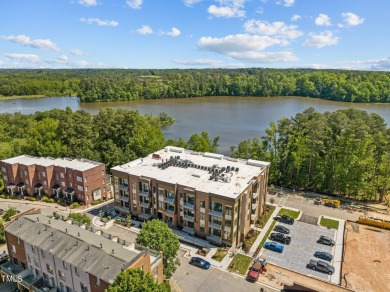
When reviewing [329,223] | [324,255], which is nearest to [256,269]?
[324,255]

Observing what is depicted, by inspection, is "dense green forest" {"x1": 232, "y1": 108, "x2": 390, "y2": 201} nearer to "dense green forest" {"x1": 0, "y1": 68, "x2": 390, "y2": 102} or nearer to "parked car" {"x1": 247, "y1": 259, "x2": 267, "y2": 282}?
"parked car" {"x1": 247, "y1": 259, "x2": 267, "y2": 282}

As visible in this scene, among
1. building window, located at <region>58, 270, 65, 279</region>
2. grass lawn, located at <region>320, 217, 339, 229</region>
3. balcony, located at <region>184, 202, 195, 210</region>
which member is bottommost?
grass lawn, located at <region>320, 217, 339, 229</region>

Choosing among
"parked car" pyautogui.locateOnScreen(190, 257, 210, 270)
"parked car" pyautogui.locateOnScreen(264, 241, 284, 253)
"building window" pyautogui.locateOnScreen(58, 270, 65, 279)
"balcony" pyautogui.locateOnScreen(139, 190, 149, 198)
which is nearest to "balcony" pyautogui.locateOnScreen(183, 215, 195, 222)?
"parked car" pyautogui.locateOnScreen(190, 257, 210, 270)

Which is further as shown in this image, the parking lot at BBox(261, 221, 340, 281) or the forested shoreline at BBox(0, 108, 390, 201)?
the forested shoreline at BBox(0, 108, 390, 201)

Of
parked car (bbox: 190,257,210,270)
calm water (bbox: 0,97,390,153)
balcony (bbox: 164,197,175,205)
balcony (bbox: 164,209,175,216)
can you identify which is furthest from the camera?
calm water (bbox: 0,97,390,153)

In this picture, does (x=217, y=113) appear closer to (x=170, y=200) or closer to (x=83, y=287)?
(x=170, y=200)

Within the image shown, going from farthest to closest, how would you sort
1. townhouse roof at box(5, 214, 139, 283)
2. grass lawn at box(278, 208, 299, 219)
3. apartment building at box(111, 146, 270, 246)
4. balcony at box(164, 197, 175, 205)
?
grass lawn at box(278, 208, 299, 219)
balcony at box(164, 197, 175, 205)
apartment building at box(111, 146, 270, 246)
townhouse roof at box(5, 214, 139, 283)
